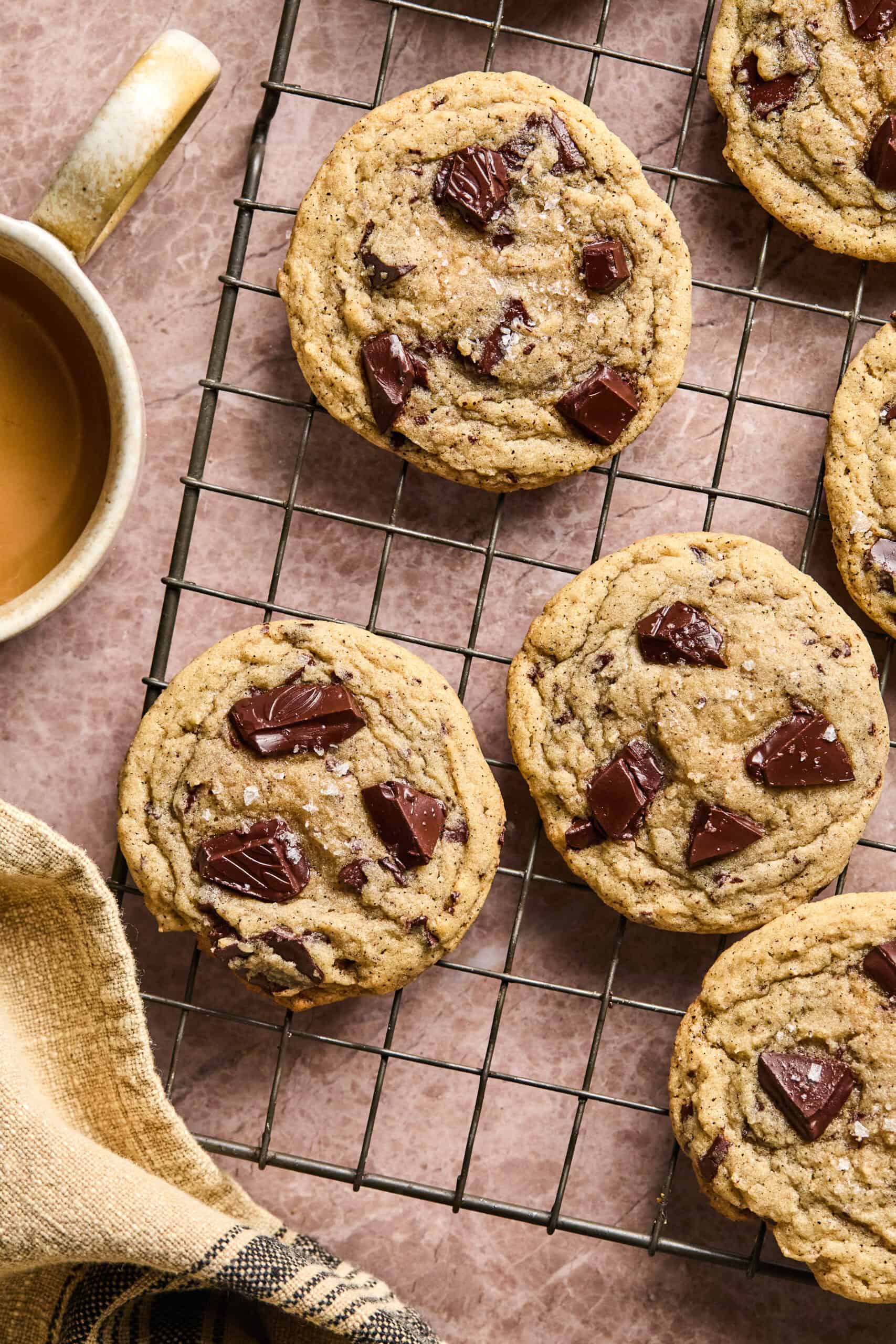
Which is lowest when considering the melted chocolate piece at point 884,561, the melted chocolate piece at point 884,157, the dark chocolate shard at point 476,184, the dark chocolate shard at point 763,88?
the melted chocolate piece at point 884,561

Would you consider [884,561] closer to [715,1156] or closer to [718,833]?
[718,833]

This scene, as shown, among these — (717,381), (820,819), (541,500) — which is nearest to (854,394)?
(717,381)

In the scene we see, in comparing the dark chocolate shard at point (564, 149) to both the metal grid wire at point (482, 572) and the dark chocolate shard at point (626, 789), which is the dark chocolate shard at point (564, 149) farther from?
the dark chocolate shard at point (626, 789)

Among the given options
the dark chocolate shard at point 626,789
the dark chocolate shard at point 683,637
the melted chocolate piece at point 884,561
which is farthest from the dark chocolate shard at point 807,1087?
the melted chocolate piece at point 884,561

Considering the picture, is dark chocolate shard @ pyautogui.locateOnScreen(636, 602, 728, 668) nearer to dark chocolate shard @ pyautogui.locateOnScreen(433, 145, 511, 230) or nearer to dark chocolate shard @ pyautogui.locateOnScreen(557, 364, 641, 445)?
dark chocolate shard @ pyautogui.locateOnScreen(557, 364, 641, 445)

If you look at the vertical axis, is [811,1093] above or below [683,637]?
below

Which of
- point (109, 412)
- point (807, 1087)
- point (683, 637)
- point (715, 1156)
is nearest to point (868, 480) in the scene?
point (683, 637)

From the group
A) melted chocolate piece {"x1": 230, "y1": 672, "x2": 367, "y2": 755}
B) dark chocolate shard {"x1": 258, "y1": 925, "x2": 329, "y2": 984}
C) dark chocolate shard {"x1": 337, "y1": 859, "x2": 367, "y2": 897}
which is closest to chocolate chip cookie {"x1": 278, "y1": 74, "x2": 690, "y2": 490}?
melted chocolate piece {"x1": 230, "y1": 672, "x2": 367, "y2": 755}
